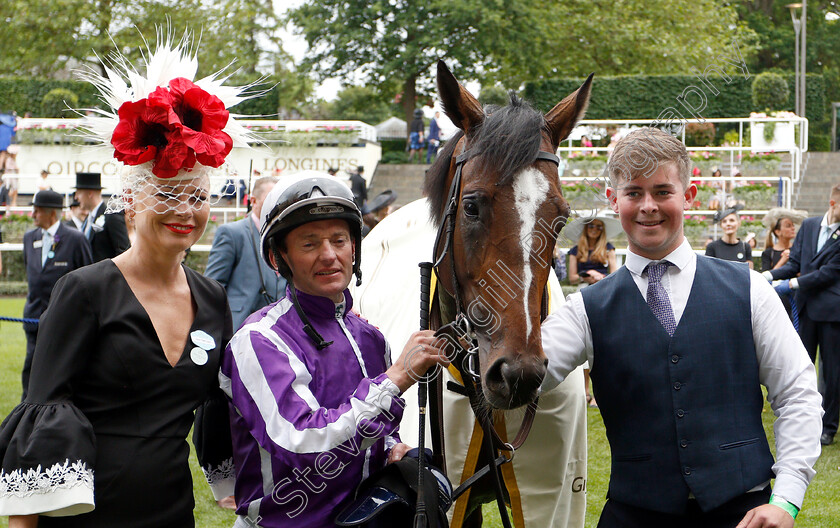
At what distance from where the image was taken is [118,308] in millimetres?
1930

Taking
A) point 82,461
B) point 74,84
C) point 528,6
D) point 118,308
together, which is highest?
point 528,6

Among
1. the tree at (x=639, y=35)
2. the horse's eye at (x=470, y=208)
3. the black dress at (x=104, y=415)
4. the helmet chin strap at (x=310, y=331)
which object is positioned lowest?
the black dress at (x=104, y=415)

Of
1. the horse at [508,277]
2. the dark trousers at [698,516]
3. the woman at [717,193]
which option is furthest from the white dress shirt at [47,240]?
the woman at [717,193]

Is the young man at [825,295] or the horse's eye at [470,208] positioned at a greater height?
the horse's eye at [470,208]

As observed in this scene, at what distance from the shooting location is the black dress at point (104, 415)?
5.83ft

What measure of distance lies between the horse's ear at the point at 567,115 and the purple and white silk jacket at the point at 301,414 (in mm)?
829

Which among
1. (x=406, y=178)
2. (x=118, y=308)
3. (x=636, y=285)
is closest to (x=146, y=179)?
(x=118, y=308)

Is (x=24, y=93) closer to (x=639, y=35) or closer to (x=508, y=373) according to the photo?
(x=639, y=35)

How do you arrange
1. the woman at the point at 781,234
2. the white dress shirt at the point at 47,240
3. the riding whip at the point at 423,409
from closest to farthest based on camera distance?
the riding whip at the point at 423,409, the white dress shirt at the point at 47,240, the woman at the point at 781,234

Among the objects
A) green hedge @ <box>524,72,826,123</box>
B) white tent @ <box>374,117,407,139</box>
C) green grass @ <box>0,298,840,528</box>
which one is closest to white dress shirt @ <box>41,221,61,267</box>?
green grass @ <box>0,298,840,528</box>

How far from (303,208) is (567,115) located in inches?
34.9

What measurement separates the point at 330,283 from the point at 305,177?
29 centimetres

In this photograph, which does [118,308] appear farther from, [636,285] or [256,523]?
[636,285]

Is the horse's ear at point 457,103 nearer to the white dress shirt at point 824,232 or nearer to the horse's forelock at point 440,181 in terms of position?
the horse's forelock at point 440,181
